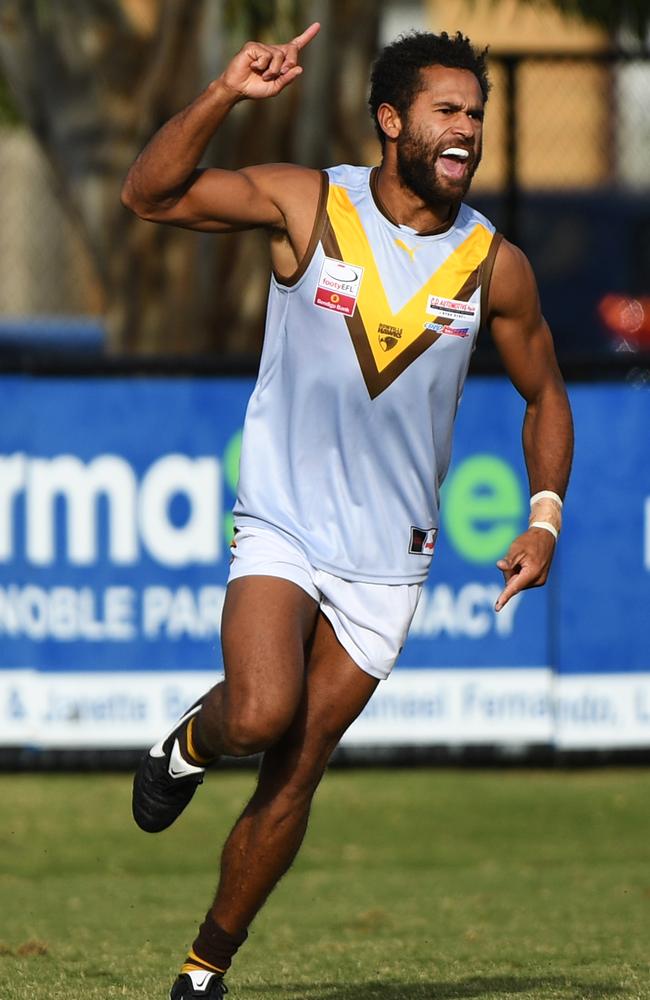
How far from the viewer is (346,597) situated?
537cm

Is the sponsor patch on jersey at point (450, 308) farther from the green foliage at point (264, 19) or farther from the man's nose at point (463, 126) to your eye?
the green foliage at point (264, 19)

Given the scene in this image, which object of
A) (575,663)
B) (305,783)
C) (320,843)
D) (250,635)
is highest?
(250,635)

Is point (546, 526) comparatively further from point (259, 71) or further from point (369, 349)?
point (259, 71)

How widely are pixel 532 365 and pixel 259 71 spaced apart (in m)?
1.18

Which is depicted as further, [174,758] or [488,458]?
[488,458]

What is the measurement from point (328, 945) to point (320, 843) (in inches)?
83.8

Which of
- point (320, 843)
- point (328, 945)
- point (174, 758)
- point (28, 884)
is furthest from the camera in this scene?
point (320, 843)

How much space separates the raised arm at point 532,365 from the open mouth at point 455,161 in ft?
0.94

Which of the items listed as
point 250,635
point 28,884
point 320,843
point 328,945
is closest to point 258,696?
point 250,635

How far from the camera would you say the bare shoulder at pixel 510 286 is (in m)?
5.47

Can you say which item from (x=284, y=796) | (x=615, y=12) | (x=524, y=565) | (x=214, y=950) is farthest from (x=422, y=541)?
(x=615, y=12)

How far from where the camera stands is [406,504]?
215 inches

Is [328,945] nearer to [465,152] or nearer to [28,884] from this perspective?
[28,884]

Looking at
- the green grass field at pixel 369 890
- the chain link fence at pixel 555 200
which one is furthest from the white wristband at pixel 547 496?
the chain link fence at pixel 555 200
